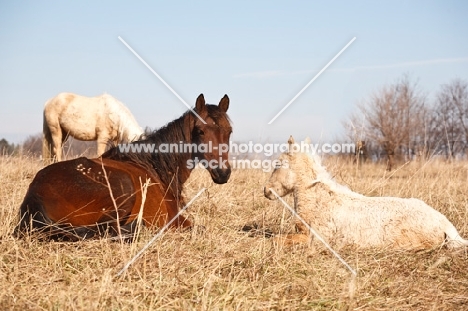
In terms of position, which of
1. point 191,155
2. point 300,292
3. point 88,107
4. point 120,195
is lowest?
point 300,292

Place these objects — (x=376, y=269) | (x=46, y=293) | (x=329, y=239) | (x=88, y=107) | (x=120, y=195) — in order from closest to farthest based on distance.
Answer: (x=46, y=293)
(x=376, y=269)
(x=120, y=195)
(x=329, y=239)
(x=88, y=107)

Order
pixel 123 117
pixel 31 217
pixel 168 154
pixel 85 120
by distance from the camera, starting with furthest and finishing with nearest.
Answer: pixel 85 120 → pixel 123 117 → pixel 168 154 → pixel 31 217

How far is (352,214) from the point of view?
5.87 m

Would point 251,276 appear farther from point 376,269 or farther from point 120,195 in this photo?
point 120,195

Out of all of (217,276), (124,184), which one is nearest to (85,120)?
(124,184)

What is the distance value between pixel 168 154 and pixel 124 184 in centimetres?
102

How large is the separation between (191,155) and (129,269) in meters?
2.57

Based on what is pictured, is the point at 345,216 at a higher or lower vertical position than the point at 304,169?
lower

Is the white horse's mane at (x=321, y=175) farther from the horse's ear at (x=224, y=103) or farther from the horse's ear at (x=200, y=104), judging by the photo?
the horse's ear at (x=200, y=104)

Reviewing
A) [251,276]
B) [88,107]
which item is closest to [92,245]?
[251,276]

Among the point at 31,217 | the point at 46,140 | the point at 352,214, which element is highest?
the point at 46,140

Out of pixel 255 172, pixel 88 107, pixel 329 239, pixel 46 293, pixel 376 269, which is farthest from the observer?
pixel 88 107

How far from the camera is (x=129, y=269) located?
404 cm

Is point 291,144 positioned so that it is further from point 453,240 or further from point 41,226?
point 41,226
